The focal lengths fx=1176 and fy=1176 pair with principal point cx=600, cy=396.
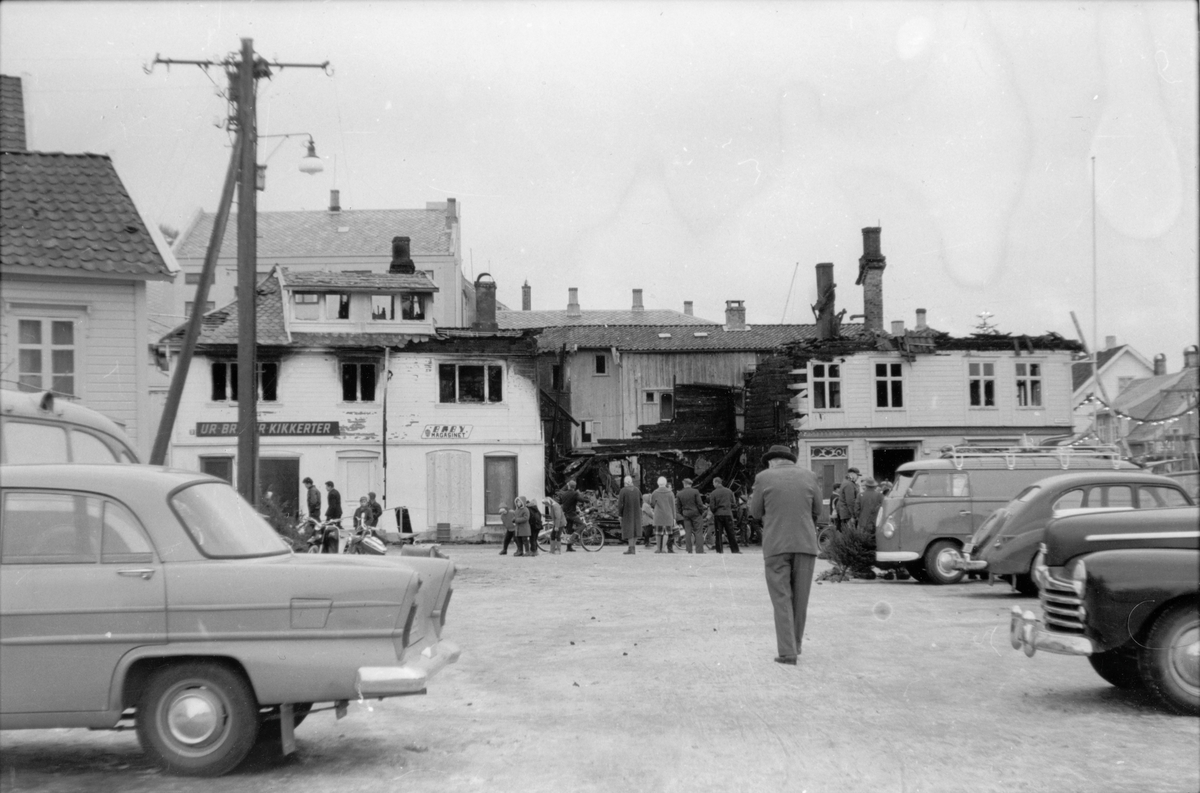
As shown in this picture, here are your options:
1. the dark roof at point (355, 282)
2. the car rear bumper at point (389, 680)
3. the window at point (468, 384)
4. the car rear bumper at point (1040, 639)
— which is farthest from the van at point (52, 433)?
the dark roof at point (355, 282)

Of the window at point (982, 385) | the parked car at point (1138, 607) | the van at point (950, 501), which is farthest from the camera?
the window at point (982, 385)

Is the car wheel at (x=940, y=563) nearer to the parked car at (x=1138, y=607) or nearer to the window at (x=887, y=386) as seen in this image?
the parked car at (x=1138, y=607)

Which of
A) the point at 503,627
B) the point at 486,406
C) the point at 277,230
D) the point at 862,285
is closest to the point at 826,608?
the point at 503,627

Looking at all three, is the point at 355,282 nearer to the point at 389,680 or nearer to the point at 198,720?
the point at 198,720

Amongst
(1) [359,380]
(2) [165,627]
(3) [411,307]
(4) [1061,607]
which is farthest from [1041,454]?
(3) [411,307]

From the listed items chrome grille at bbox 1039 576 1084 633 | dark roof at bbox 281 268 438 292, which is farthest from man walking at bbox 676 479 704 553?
chrome grille at bbox 1039 576 1084 633

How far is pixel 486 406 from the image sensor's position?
38.8 meters

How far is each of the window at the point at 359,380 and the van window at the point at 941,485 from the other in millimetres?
23021

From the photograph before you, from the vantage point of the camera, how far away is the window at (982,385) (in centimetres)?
4372

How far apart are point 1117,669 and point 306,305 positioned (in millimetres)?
33709

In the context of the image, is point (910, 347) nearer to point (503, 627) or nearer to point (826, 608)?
point (826, 608)

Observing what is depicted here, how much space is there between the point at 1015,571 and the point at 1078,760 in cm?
962

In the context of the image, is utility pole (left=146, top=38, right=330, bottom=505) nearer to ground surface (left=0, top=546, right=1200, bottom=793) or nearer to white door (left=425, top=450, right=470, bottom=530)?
ground surface (left=0, top=546, right=1200, bottom=793)

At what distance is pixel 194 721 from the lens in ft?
20.0
